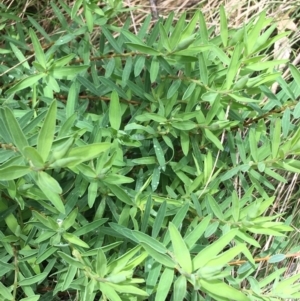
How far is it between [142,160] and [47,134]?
0.39 m

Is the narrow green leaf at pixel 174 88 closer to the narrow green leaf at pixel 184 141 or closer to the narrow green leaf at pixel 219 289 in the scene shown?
the narrow green leaf at pixel 184 141

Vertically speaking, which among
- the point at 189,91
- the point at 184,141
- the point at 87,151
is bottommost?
the point at 184,141

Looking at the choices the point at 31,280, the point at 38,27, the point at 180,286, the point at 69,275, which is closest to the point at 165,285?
the point at 180,286

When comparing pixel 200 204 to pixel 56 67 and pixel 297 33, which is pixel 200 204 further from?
pixel 297 33

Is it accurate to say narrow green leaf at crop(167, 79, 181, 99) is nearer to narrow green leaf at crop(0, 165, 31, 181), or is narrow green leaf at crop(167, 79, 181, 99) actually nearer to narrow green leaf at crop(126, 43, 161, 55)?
narrow green leaf at crop(126, 43, 161, 55)

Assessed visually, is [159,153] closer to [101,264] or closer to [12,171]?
[101,264]

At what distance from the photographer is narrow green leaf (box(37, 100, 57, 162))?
631 mm

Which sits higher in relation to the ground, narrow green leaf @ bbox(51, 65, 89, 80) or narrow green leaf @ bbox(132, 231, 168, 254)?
narrow green leaf @ bbox(51, 65, 89, 80)

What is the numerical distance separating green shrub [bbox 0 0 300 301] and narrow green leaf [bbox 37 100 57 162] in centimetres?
13

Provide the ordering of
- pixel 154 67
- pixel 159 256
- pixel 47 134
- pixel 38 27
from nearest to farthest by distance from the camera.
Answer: pixel 47 134 < pixel 159 256 < pixel 154 67 < pixel 38 27

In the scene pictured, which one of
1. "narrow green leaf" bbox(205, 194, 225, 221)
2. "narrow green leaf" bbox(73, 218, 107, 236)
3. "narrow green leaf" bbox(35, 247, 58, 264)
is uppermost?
"narrow green leaf" bbox(73, 218, 107, 236)

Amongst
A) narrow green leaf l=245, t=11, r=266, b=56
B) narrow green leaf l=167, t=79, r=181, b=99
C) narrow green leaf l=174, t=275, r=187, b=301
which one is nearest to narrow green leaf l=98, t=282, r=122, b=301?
narrow green leaf l=174, t=275, r=187, b=301

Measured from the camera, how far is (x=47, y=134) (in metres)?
0.64

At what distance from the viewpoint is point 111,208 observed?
3.14 feet
